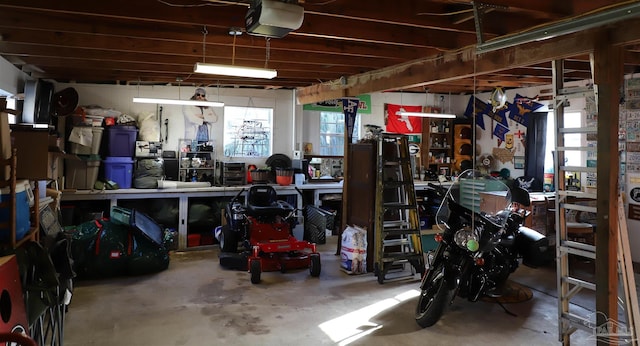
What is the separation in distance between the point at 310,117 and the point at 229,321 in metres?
5.19

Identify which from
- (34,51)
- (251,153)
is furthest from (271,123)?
(34,51)

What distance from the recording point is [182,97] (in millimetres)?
7793

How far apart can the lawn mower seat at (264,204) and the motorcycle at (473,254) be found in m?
2.32

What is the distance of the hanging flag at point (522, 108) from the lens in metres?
8.32

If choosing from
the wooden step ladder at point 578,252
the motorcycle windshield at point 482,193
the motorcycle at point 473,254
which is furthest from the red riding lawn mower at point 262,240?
the wooden step ladder at point 578,252

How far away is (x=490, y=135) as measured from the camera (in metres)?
9.28

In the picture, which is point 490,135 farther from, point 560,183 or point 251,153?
point 560,183

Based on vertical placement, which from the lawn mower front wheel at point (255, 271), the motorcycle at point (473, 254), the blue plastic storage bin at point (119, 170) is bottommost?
the lawn mower front wheel at point (255, 271)

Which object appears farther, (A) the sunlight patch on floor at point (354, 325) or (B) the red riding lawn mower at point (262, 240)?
(B) the red riding lawn mower at point (262, 240)

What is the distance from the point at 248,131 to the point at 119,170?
2399 mm

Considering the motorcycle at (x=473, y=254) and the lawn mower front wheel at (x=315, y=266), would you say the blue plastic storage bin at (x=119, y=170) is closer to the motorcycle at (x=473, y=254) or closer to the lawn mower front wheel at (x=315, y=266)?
the lawn mower front wheel at (x=315, y=266)

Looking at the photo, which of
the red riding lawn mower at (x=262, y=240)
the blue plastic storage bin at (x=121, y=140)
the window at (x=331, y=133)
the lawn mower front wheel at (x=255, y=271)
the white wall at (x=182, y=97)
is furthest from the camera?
the window at (x=331, y=133)

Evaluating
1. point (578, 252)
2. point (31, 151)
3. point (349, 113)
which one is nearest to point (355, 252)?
point (349, 113)

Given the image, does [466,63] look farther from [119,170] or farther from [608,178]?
[119,170]
